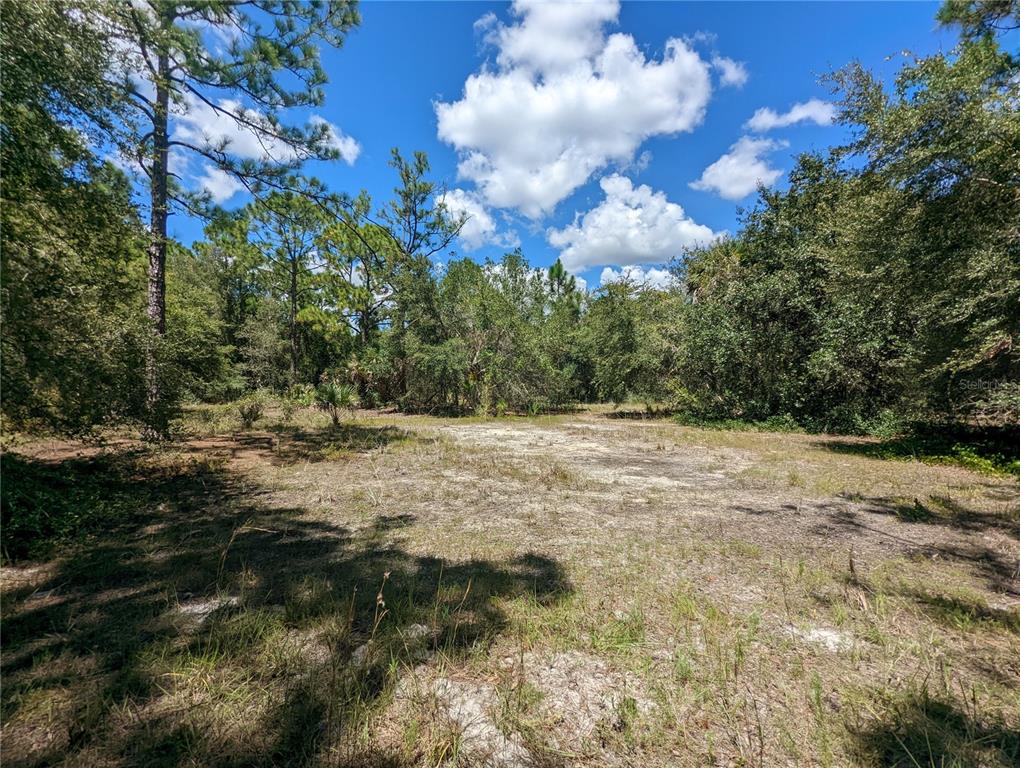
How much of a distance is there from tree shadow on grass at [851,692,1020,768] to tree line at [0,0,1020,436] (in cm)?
571

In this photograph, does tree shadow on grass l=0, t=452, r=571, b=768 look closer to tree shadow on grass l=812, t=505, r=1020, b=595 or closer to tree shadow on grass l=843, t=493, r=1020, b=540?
tree shadow on grass l=812, t=505, r=1020, b=595

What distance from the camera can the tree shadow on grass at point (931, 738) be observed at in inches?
64.4

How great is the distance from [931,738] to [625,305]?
18.0m

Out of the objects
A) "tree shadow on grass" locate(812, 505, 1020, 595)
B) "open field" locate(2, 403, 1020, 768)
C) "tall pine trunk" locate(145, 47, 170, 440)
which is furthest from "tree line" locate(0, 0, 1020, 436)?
"tree shadow on grass" locate(812, 505, 1020, 595)

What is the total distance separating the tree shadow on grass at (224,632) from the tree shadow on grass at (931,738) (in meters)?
1.74

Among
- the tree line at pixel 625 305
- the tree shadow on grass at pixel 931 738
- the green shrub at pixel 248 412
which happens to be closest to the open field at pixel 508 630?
the tree shadow on grass at pixel 931 738

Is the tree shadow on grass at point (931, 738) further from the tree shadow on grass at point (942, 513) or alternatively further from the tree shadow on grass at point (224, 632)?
the tree shadow on grass at point (942, 513)

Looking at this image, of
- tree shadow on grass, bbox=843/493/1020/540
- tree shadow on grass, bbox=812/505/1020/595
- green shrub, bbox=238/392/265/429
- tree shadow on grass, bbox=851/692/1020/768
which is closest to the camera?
tree shadow on grass, bbox=851/692/1020/768

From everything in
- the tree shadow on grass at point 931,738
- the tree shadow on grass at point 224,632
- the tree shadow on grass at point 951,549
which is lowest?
the tree shadow on grass at point 951,549

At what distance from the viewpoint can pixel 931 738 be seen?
1.74 metres

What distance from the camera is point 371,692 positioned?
6.41ft

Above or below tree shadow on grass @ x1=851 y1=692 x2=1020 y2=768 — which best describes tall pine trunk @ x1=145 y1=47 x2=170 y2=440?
above

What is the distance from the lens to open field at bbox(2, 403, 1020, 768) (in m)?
1.71

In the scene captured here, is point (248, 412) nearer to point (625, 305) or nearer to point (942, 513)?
point (942, 513)
